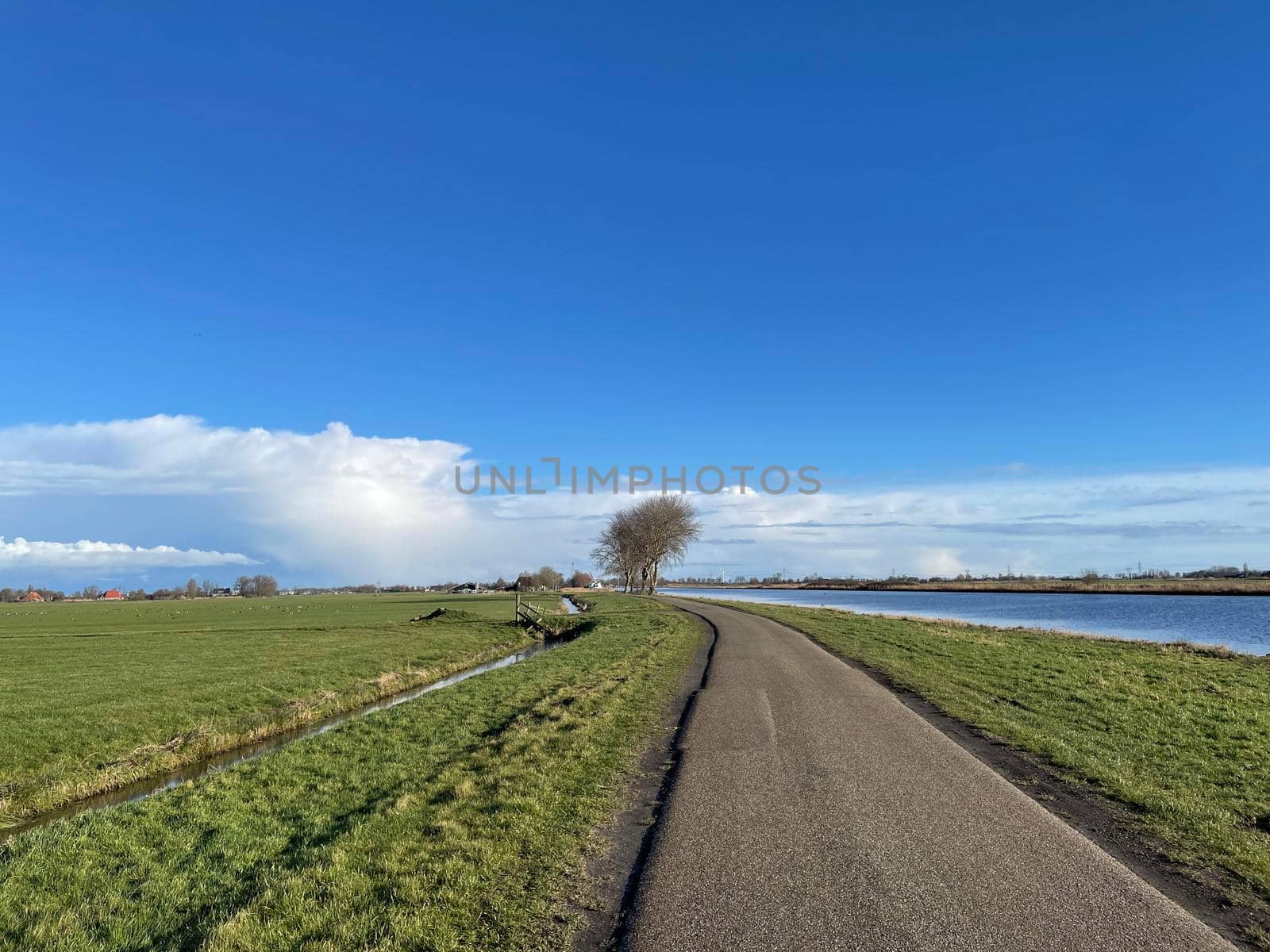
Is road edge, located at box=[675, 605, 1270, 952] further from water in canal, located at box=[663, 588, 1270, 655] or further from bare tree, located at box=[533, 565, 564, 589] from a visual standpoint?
bare tree, located at box=[533, 565, 564, 589]

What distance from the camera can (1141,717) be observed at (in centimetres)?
1479

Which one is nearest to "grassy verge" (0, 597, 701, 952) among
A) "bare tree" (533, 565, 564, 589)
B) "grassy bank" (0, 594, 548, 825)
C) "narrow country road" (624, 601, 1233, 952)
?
"narrow country road" (624, 601, 1233, 952)

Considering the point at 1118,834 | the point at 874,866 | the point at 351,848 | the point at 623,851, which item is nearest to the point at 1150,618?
the point at 1118,834

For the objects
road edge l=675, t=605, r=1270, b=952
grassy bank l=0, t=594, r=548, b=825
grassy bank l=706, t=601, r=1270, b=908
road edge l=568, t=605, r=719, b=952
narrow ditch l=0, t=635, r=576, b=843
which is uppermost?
grassy bank l=706, t=601, r=1270, b=908

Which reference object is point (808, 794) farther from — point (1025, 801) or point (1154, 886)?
point (1154, 886)

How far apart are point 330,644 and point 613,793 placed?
3346cm

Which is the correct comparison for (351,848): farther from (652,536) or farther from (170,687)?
(652,536)

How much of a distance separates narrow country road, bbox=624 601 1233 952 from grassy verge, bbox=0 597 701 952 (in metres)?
1.29

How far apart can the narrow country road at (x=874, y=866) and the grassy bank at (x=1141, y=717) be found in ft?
5.12

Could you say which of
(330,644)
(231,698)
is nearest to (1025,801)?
(231,698)

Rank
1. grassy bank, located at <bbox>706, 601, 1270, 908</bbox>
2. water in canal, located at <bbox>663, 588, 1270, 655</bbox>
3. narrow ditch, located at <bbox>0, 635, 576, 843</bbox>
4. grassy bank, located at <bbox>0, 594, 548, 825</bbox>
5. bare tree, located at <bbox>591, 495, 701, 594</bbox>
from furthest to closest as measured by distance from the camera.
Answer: bare tree, located at <bbox>591, 495, 701, 594</bbox> < water in canal, located at <bbox>663, 588, 1270, 655</bbox> < grassy bank, located at <bbox>0, 594, 548, 825</bbox> < narrow ditch, located at <bbox>0, 635, 576, 843</bbox> < grassy bank, located at <bbox>706, 601, 1270, 908</bbox>

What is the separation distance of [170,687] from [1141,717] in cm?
2772

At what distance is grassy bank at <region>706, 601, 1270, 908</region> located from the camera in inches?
330

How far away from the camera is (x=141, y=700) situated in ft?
66.9
